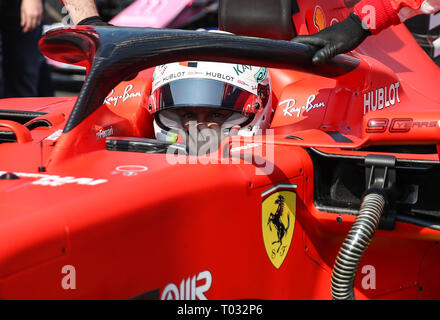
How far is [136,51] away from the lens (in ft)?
6.30

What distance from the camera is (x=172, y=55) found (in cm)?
194

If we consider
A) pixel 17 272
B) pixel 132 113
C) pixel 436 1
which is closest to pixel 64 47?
pixel 132 113

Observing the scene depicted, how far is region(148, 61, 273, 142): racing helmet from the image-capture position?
2447mm

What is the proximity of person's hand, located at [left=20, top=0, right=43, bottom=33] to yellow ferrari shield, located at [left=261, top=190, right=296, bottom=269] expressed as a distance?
3.81 meters

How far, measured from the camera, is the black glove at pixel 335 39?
7.34ft

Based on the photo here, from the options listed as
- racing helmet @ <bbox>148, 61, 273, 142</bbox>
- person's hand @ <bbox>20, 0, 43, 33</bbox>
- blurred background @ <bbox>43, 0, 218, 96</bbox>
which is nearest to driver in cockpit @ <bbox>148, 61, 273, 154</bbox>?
racing helmet @ <bbox>148, 61, 273, 142</bbox>

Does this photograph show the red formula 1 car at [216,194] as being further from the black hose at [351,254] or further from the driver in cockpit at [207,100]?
the driver in cockpit at [207,100]

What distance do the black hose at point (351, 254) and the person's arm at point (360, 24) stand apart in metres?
0.60

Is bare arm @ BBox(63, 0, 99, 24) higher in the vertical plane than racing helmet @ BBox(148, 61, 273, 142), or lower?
higher

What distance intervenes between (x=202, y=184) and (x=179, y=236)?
0.16 m

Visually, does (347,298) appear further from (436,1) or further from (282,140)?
(436,1)

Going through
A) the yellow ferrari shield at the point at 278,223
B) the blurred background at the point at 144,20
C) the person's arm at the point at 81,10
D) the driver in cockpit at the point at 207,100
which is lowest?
the blurred background at the point at 144,20

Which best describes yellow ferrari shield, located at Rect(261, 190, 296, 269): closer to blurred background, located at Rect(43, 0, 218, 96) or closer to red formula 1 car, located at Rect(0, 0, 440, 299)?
red formula 1 car, located at Rect(0, 0, 440, 299)

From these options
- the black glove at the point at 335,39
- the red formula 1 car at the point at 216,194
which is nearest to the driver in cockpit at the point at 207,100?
the red formula 1 car at the point at 216,194
